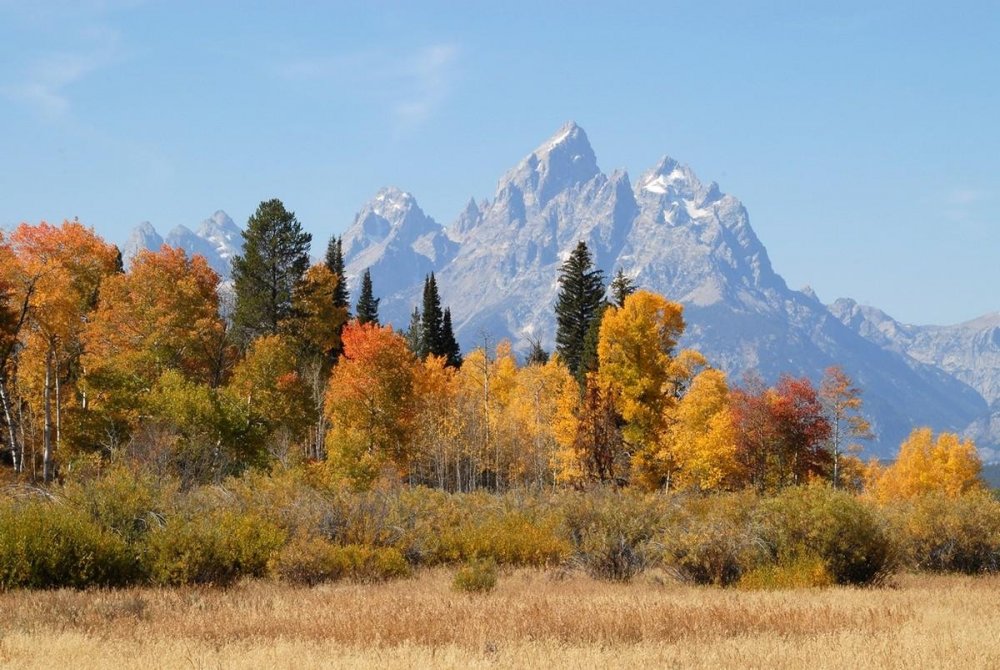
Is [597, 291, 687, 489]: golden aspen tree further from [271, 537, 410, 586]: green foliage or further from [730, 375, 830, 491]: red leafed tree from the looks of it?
[271, 537, 410, 586]: green foliage

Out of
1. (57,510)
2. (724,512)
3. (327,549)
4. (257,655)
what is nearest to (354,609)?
(257,655)

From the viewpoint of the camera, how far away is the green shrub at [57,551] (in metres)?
18.6

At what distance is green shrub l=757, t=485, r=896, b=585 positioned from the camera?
20.9m

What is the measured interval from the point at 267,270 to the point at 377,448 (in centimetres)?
1683

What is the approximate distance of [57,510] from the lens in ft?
67.4

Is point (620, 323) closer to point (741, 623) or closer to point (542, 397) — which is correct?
point (542, 397)

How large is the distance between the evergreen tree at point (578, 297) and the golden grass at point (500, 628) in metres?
54.1

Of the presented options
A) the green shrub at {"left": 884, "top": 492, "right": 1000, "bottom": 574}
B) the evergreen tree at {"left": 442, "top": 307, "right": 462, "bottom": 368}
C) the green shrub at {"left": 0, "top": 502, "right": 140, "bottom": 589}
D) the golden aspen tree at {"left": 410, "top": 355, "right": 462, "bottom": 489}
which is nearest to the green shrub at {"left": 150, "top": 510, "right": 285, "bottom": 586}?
the green shrub at {"left": 0, "top": 502, "right": 140, "bottom": 589}

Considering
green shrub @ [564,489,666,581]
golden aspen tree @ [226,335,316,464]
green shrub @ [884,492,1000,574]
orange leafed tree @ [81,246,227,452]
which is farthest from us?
golden aspen tree @ [226,335,316,464]

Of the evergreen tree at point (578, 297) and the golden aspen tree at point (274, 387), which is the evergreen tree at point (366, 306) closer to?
the evergreen tree at point (578, 297)

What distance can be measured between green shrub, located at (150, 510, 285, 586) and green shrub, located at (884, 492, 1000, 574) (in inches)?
619

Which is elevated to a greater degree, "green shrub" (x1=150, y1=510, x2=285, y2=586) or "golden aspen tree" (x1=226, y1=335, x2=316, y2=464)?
"golden aspen tree" (x1=226, y1=335, x2=316, y2=464)

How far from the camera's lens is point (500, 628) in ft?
45.3

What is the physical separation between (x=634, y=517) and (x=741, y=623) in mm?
8992
